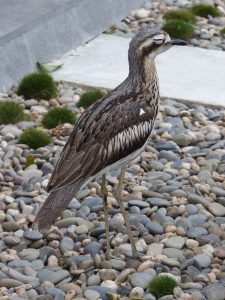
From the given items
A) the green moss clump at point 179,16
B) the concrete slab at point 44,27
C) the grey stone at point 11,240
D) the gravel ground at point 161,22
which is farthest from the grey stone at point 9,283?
the green moss clump at point 179,16

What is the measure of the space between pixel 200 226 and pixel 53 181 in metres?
1.24

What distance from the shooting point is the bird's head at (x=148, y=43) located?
17.7 feet

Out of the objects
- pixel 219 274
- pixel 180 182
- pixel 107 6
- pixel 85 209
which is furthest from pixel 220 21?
pixel 219 274

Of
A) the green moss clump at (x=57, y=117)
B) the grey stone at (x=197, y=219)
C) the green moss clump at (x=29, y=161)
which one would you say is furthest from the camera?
the green moss clump at (x=57, y=117)

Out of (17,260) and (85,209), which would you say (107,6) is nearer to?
(85,209)

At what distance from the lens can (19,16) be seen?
30.0 ft

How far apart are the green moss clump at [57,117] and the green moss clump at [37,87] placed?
1.54 feet

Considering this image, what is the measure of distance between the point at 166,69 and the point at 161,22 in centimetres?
135

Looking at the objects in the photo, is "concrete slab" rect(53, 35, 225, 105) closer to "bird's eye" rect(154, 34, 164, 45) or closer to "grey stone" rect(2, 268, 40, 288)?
"bird's eye" rect(154, 34, 164, 45)

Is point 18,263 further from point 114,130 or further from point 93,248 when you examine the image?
point 114,130

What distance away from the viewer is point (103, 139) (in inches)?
207

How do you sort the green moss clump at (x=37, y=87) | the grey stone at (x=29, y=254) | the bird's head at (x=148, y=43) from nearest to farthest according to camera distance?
the bird's head at (x=148, y=43) < the grey stone at (x=29, y=254) < the green moss clump at (x=37, y=87)

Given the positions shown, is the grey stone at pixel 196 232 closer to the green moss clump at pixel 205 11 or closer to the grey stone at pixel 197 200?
the grey stone at pixel 197 200

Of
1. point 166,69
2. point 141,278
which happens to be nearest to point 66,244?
point 141,278
